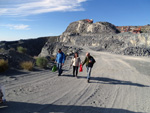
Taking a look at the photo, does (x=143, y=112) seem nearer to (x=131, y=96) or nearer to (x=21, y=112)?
(x=131, y=96)

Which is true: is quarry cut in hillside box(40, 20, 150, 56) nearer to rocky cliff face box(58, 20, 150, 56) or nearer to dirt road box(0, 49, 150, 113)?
rocky cliff face box(58, 20, 150, 56)

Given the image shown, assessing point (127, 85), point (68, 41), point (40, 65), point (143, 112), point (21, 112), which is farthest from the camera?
point (68, 41)

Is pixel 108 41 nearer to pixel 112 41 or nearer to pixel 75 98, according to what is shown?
pixel 112 41

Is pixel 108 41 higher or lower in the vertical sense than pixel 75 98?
higher

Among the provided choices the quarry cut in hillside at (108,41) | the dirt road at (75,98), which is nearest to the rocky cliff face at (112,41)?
the quarry cut in hillside at (108,41)

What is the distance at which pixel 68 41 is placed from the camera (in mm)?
58875

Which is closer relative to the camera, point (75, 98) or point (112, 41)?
point (75, 98)

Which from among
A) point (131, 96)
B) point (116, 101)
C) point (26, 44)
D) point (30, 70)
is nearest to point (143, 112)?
point (116, 101)

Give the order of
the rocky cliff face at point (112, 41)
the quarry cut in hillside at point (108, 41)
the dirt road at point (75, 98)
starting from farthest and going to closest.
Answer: the quarry cut in hillside at point (108, 41), the rocky cliff face at point (112, 41), the dirt road at point (75, 98)

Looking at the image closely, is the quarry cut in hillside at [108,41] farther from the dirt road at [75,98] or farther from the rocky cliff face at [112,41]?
the dirt road at [75,98]

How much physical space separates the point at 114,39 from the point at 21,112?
1615 inches

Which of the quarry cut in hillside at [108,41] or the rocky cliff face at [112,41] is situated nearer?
the rocky cliff face at [112,41]


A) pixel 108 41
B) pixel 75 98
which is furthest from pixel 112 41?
pixel 75 98

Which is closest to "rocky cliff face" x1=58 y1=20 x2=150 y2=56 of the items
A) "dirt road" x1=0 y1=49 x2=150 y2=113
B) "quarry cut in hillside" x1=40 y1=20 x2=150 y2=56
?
"quarry cut in hillside" x1=40 y1=20 x2=150 y2=56
